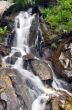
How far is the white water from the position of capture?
51.6 ft

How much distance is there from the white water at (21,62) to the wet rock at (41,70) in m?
0.30

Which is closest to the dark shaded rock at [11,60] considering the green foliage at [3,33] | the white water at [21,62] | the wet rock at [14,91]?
the white water at [21,62]

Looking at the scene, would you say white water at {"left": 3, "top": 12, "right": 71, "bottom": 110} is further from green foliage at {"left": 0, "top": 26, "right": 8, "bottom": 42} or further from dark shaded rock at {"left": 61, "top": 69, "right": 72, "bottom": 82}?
green foliage at {"left": 0, "top": 26, "right": 8, "bottom": 42}

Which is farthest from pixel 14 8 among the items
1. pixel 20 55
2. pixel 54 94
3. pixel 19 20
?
pixel 54 94

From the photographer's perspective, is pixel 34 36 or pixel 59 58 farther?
pixel 34 36

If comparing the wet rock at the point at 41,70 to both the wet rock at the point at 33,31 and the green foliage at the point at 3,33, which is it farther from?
the green foliage at the point at 3,33

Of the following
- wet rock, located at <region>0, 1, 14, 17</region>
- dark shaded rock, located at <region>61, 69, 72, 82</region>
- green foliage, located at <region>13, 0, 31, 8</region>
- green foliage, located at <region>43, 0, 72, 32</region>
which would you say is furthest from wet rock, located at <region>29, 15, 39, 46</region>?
dark shaded rock, located at <region>61, 69, 72, 82</region>

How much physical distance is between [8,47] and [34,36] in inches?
84.0

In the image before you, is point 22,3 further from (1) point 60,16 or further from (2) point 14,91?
(2) point 14,91

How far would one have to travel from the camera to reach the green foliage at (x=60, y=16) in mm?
22225

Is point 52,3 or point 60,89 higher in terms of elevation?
point 52,3

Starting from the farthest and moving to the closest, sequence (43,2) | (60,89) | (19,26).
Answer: (43,2) < (19,26) < (60,89)

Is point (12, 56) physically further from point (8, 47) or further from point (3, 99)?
point (3, 99)

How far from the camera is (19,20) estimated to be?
23672mm
